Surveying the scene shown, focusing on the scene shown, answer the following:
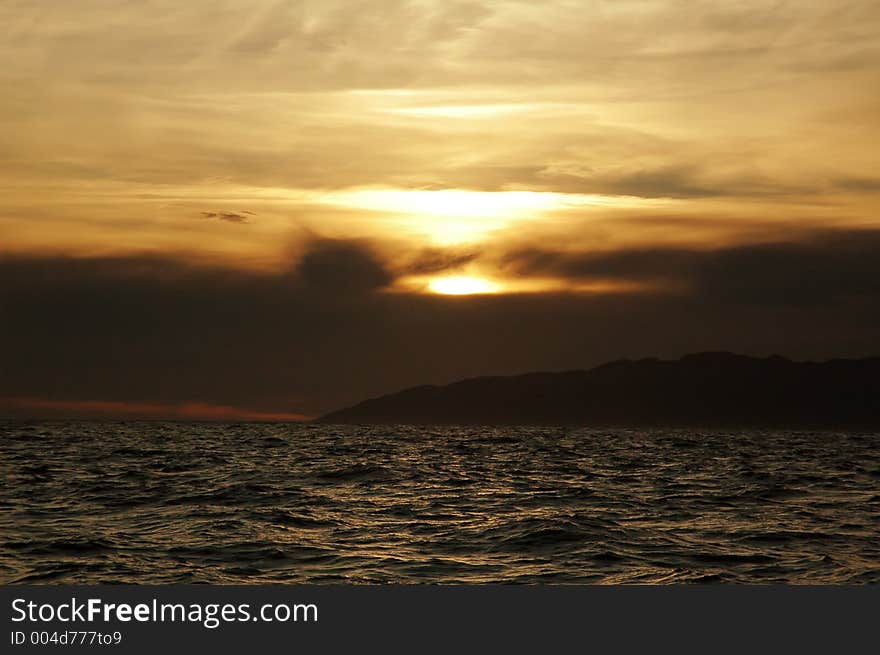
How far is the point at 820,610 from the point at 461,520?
54.3 ft

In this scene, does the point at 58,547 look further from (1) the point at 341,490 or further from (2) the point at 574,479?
(2) the point at 574,479

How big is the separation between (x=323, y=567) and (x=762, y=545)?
10.5 m

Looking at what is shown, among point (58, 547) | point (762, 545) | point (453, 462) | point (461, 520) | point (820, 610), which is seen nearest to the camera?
Answer: point (820, 610)

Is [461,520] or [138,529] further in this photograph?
[461,520]

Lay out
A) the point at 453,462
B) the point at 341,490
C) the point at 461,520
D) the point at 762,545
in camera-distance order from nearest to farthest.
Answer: the point at 762,545 → the point at 461,520 → the point at 341,490 → the point at 453,462

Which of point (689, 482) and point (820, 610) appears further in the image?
point (689, 482)

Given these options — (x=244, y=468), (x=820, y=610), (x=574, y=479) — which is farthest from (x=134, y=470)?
(x=820, y=610)

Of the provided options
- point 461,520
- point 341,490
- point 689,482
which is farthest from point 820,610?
point 689,482

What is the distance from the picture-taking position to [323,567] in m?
20.7

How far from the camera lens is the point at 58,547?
2233 cm

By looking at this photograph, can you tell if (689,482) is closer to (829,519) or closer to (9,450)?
(829,519)

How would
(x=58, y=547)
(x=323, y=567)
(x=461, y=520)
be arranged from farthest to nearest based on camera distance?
1. (x=461, y=520)
2. (x=58, y=547)
3. (x=323, y=567)

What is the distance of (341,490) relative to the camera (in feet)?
119

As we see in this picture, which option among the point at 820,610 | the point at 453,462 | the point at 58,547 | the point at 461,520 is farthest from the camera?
the point at 453,462
